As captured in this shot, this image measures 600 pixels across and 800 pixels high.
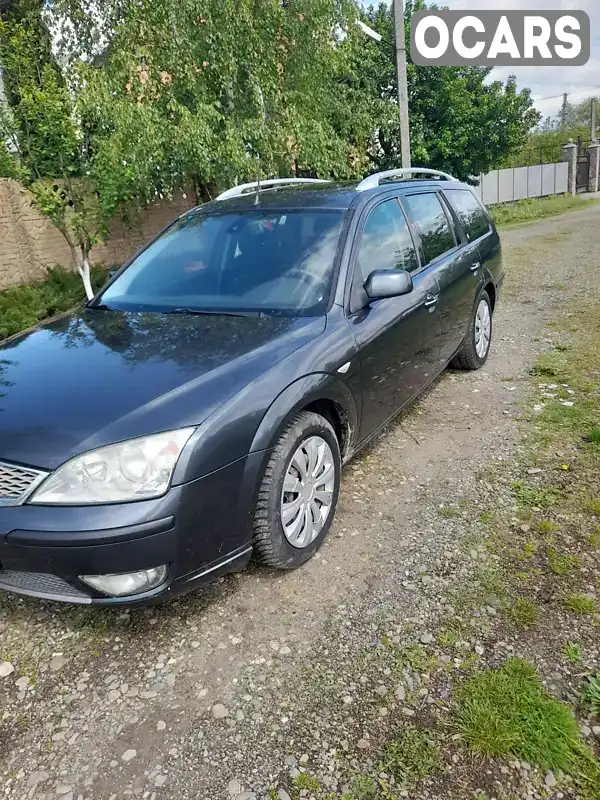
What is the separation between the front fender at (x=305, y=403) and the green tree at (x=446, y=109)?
1527 cm

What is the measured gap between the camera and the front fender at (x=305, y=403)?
8.20 ft

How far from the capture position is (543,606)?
2572 mm

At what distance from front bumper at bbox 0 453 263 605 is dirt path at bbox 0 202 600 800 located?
338 mm

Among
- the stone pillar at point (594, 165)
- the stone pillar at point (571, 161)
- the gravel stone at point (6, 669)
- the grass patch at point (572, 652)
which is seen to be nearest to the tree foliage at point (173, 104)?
the gravel stone at point (6, 669)

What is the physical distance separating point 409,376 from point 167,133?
626 centimetres

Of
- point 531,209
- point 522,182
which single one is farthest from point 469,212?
point 522,182

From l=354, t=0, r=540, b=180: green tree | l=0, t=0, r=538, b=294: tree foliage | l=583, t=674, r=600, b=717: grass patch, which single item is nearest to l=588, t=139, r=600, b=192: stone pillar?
l=354, t=0, r=540, b=180: green tree

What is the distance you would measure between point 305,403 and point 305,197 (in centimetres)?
164

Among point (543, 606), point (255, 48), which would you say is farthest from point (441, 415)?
point (255, 48)

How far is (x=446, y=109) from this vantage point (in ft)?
56.9

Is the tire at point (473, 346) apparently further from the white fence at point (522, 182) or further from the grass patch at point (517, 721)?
the white fence at point (522, 182)

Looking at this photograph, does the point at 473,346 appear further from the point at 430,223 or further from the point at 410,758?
the point at 410,758

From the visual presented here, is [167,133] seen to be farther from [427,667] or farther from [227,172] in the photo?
[427,667]

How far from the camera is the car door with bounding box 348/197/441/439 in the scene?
330 centimetres
